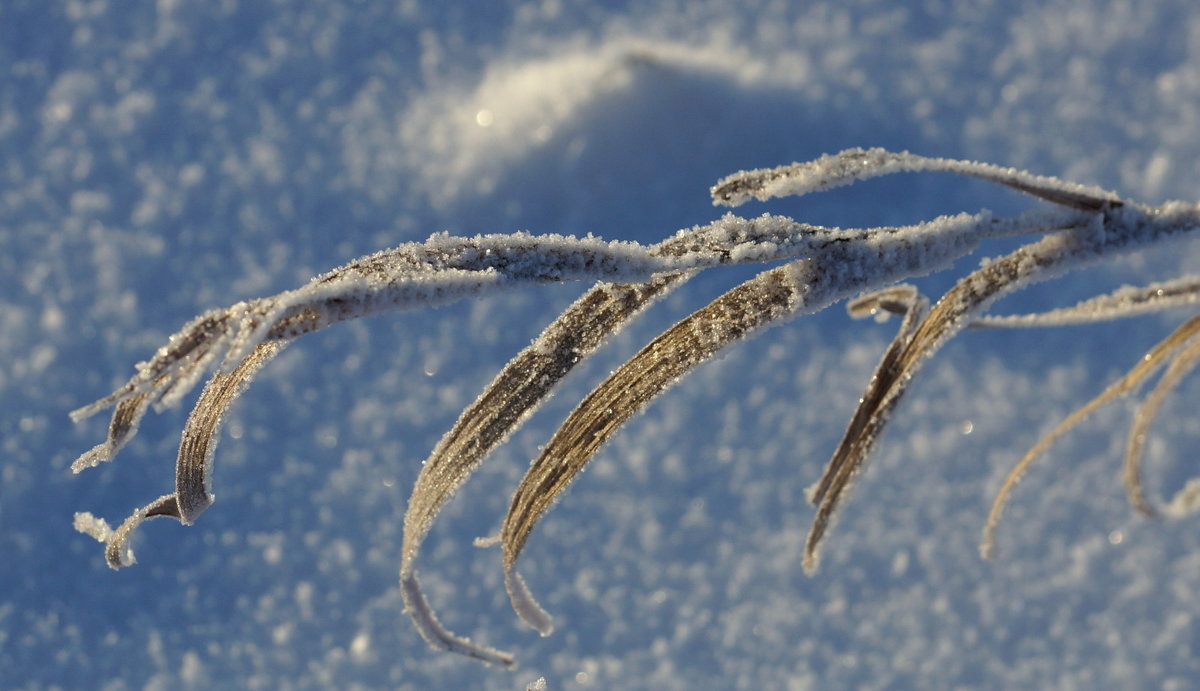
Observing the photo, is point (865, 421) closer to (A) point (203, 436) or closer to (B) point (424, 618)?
(B) point (424, 618)

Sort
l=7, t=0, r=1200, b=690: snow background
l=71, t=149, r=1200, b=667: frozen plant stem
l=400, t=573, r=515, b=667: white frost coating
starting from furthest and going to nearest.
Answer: l=7, t=0, r=1200, b=690: snow background, l=400, t=573, r=515, b=667: white frost coating, l=71, t=149, r=1200, b=667: frozen plant stem

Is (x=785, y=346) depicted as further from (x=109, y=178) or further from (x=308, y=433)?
(x=109, y=178)

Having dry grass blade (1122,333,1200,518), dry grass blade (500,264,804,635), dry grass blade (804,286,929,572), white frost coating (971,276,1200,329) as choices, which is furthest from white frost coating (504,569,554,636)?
dry grass blade (1122,333,1200,518)

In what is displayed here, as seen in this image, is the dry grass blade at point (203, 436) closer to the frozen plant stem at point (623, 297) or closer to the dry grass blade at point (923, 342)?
the frozen plant stem at point (623, 297)

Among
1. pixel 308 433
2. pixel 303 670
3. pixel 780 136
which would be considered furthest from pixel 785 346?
pixel 303 670

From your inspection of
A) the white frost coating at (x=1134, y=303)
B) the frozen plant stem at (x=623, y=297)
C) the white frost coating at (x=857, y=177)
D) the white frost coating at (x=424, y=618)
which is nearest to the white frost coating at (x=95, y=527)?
the frozen plant stem at (x=623, y=297)

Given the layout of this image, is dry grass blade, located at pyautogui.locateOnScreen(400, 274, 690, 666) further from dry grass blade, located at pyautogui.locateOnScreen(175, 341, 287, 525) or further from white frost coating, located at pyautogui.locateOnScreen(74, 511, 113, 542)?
white frost coating, located at pyautogui.locateOnScreen(74, 511, 113, 542)
